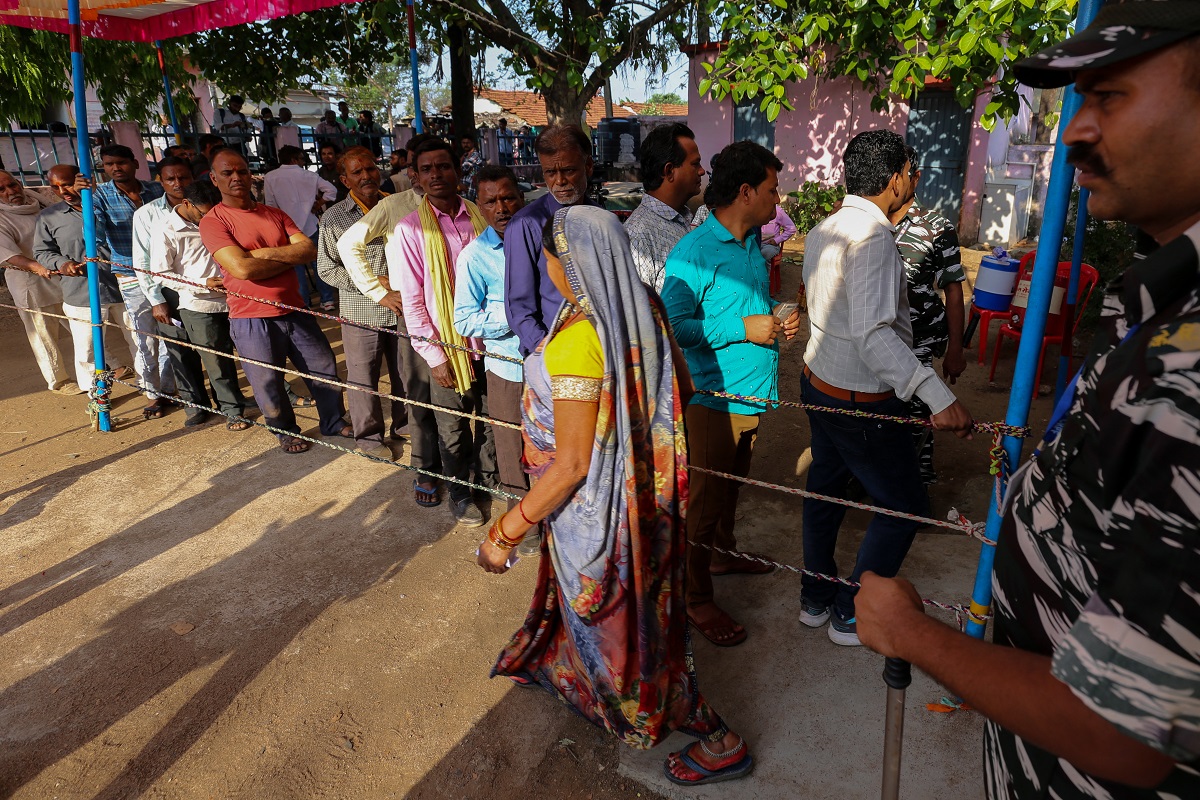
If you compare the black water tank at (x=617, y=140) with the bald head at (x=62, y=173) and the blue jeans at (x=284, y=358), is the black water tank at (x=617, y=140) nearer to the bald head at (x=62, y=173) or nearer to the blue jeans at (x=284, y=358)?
the bald head at (x=62, y=173)

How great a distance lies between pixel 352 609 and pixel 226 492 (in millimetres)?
1639

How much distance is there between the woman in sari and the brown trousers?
68 centimetres

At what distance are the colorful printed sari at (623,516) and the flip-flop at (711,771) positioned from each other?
0.10 meters

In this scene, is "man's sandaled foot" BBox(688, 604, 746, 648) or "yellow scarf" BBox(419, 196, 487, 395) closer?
"man's sandaled foot" BBox(688, 604, 746, 648)

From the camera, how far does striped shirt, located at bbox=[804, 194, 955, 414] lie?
2354 mm

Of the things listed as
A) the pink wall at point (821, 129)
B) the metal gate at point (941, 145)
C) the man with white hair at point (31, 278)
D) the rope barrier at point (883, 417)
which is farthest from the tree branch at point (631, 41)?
the rope barrier at point (883, 417)

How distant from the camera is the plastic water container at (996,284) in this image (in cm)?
584

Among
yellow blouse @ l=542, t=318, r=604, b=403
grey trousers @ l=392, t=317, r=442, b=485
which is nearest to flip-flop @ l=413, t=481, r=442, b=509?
grey trousers @ l=392, t=317, r=442, b=485

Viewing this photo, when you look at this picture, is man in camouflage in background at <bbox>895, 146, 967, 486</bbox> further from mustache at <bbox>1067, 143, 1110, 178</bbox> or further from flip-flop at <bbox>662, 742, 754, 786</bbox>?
mustache at <bbox>1067, 143, 1110, 178</bbox>

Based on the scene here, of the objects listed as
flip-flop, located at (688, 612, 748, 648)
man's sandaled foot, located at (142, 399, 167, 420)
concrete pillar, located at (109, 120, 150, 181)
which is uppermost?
concrete pillar, located at (109, 120, 150, 181)

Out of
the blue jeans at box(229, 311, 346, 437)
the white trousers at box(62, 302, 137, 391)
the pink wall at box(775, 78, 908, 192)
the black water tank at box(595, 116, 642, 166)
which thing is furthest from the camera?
the black water tank at box(595, 116, 642, 166)

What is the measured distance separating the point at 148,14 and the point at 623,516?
19.8 feet

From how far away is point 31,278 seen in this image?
5887mm

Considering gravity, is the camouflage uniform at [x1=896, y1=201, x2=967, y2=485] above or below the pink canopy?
below
